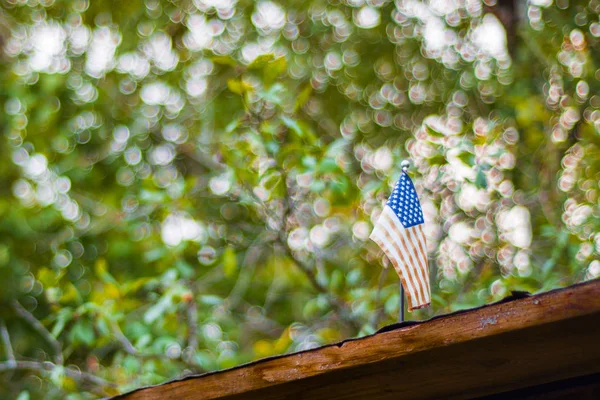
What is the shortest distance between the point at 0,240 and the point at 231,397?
14.6 ft

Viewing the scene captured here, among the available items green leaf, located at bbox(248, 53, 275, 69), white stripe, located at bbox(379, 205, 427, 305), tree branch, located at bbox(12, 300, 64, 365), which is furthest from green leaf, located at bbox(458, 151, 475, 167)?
tree branch, located at bbox(12, 300, 64, 365)

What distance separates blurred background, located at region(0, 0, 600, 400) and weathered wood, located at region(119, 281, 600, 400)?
1.90 meters

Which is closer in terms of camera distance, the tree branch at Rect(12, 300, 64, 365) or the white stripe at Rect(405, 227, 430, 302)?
the white stripe at Rect(405, 227, 430, 302)

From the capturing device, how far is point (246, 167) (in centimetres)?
397

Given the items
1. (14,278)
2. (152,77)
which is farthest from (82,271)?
(152,77)

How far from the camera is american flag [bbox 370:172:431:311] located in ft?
7.12

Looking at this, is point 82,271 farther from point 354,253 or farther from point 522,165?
point 522,165

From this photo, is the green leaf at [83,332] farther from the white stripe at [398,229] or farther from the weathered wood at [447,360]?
the white stripe at [398,229]

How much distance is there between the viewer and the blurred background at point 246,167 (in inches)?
172

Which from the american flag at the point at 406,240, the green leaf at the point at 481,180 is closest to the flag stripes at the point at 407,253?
the american flag at the point at 406,240

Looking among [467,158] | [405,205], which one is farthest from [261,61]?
[405,205]

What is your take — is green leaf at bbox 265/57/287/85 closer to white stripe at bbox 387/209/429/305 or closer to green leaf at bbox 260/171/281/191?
green leaf at bbox 260/171/281/191

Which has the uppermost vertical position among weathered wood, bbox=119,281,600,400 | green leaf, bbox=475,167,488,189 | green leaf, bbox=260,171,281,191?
green leaf, bbox=260,171,281,191

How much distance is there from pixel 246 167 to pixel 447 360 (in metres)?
2.25
